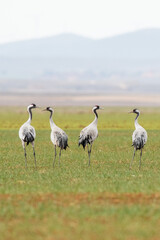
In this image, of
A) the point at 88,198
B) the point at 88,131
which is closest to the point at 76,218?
the point at 88,198

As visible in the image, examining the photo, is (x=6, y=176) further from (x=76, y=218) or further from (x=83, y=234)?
(x=83, y=234)

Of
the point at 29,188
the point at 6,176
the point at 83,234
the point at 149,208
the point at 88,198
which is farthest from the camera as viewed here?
the point at 6,176

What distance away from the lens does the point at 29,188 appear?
16.9 m

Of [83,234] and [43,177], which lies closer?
[83,234]

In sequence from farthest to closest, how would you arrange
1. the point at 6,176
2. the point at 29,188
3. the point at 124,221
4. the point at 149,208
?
the point at 6,176 < the point at 29,188 < the point at 149,208 < the point at 124,221

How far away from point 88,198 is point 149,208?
1973mm

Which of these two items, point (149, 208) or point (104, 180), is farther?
point (104, 180)

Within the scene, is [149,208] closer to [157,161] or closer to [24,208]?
[24,208]

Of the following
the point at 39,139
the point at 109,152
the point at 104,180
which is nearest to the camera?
the point at 104,180

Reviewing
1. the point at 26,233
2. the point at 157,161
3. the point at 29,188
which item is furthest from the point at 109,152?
the point at 26,233

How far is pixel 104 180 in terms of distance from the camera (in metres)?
18.9

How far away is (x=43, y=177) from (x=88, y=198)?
513 centimetres

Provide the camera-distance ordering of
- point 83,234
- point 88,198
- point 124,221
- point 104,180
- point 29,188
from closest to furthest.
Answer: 1. point 83,234
2. point 124,221
3. point 88,198
4. point 29,188
5. point 104,180

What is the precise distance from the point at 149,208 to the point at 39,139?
84.8 ft
